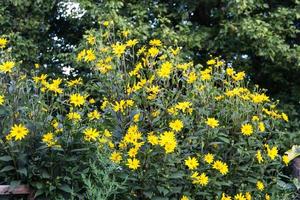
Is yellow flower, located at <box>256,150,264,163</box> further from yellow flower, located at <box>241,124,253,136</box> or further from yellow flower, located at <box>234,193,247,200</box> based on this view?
yellow flower, located at <box>234,193,247,200</box>

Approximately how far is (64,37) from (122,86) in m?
4.17

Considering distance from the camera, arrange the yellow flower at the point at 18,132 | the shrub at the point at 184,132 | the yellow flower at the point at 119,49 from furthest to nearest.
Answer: the yellow flower at the point at 119,49
the shrub at the point at 184,132
the yellow flower at the point at 18,132

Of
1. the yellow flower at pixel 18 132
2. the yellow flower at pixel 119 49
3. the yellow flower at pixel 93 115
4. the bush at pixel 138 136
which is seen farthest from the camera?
the yellow flower at pixel 119 49

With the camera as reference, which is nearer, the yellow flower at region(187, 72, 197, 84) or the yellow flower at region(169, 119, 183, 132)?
the yellow flower at region(169, 119, 183, 132)

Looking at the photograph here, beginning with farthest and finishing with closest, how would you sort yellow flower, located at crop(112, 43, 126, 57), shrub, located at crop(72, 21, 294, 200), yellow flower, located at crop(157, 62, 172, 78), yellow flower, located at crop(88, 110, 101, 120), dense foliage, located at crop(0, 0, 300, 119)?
dense foliage, located at crop(0, 0, 300, 119), yellow flower, located at crop(112, 43, 126, 57), yellow flower, located at crop(157, 62, 172, 78), yellow flower, located at crop(88, 110, 101, 120), shrub, located at crop(72, 21, 294, 200)

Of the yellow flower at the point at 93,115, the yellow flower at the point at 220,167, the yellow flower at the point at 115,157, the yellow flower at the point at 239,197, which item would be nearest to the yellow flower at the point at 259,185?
the yellow flower at the point at 239,197

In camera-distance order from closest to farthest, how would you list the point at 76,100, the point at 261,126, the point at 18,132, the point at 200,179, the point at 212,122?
the point at 18,132 → the point at 76,100 → the point at 200,179 → the point at 212,122 → the point at 261,126

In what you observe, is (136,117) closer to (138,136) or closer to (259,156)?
(138,136)

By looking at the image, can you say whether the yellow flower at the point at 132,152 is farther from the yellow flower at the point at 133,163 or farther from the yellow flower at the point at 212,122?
the yellow flower at the point at 212,122

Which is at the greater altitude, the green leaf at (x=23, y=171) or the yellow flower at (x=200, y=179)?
the green leaf at (x=23, y=171)

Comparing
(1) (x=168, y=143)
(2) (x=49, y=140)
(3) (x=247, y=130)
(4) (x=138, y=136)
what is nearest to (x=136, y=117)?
(4) (x=138, y=136)

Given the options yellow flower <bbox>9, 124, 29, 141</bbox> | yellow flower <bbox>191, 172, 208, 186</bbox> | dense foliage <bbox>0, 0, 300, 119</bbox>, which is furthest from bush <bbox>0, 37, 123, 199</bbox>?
dense foliage <bbox>0, 0, 300, 119</bbox>

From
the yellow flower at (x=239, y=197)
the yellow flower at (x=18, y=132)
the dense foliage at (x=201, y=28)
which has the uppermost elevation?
the yellow flower at (x=18, y=132)

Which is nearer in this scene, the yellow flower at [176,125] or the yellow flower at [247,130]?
the yellow flower at [176,125]
